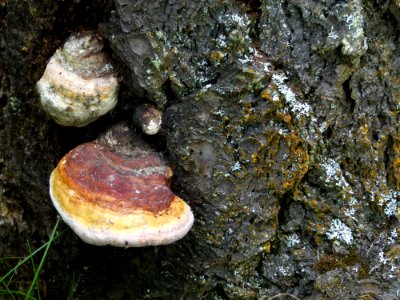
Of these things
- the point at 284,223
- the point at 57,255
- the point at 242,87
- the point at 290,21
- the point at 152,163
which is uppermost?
the point at 290,21

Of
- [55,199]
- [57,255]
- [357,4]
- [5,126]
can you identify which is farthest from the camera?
[57,255]

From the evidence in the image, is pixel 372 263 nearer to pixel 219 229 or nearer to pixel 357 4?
pixel 219 229

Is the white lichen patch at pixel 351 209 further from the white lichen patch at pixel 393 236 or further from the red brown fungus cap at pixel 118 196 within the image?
the red brown fungus cap at pixel 118 196

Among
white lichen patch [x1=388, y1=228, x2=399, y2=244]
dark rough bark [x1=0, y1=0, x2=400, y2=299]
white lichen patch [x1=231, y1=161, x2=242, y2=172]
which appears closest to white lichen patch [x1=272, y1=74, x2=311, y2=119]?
dark rough bark [x1=0, y1=0, x2=400, y2=299]

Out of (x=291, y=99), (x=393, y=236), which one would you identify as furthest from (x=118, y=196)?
(x=393, y=236)

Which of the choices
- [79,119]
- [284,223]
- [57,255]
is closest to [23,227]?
[57,255]

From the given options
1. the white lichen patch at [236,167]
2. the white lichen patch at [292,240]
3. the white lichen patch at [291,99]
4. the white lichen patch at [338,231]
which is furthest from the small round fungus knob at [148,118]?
the white lichen patch at [338,231]

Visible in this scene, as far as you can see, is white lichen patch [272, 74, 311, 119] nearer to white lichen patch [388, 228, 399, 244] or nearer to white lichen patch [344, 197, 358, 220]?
white lichen patch [344, 197, 358, 220]
